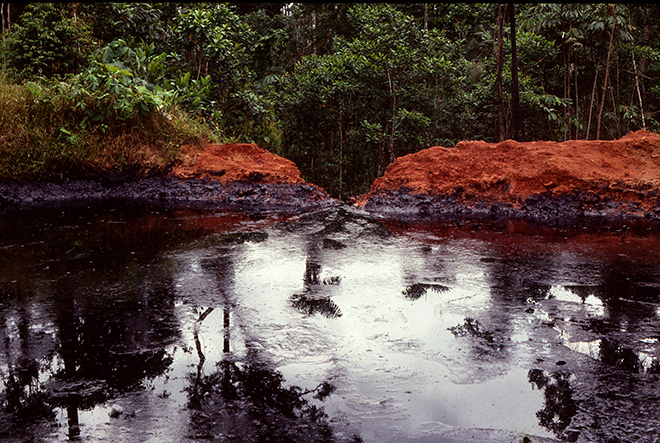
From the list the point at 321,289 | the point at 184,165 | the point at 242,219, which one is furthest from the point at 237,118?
the point at 321,289

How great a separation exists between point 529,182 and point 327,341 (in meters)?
7.52

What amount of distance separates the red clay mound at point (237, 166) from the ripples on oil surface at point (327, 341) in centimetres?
395

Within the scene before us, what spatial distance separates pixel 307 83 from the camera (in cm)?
1440

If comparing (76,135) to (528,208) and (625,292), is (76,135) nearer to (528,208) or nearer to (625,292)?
(528,208)

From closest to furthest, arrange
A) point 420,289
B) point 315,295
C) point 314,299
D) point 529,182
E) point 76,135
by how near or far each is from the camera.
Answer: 1. point 314,299
2. point 315,295
3. point 420,289
4. point 529,182
5. point 76,135

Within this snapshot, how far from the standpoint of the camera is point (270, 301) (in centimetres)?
498

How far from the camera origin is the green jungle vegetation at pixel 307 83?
11.3 m

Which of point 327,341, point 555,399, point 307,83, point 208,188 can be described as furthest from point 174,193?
point 555,399

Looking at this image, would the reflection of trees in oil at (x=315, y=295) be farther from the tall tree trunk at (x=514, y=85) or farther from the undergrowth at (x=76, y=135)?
the tall tree trunk at (x=514, y=85)

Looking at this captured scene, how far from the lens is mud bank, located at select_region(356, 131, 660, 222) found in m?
10.1

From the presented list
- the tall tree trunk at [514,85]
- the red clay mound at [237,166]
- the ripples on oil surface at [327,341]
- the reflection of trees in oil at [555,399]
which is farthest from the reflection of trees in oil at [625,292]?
the tall tree trunk at [514,85]

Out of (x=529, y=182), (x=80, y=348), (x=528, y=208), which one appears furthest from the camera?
(x=529, y=182)

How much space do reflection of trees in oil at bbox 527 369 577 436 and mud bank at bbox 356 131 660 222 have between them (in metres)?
6.55

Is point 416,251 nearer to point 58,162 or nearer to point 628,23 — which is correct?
point 58,162
